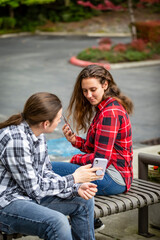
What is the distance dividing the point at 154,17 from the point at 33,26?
8199mm

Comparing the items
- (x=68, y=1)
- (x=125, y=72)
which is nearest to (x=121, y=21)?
(x=68, y=1)

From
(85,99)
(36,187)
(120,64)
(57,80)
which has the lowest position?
(120,64)

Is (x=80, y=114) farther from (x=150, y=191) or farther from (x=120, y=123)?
(x=150, y=191)

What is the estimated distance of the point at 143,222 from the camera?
433 centimetres

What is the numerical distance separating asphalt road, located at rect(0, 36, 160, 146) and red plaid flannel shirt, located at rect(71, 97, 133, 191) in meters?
3.71

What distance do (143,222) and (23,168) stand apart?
5.18 ft

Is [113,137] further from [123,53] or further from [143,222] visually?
[123,53]

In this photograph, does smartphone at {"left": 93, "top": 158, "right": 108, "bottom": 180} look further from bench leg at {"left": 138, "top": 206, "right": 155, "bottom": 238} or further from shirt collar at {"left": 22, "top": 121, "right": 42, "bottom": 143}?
bench leg at {"left": 138, "top": 206, "right": 155, "bottom": 238}

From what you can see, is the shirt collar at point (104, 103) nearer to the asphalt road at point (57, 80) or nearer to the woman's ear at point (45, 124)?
the woman's ear at point (45, 124)

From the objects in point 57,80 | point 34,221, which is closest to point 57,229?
point 34,221

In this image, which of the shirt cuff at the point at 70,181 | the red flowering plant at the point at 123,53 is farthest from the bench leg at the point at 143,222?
the red flowering plant at the point at 123,53

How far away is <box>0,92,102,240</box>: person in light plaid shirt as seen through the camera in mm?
3156

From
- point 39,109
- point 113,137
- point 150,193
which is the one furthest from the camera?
point 150,193

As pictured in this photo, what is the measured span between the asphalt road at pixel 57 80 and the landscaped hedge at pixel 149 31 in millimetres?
2662
